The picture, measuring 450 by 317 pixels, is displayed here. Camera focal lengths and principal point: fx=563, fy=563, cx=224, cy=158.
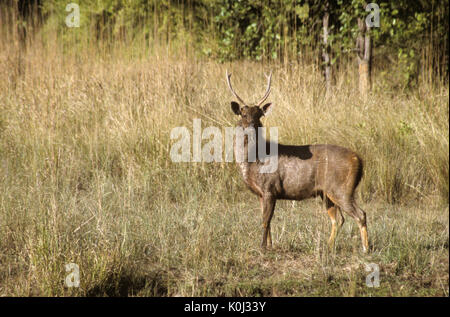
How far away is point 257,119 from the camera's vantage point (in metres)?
5.32

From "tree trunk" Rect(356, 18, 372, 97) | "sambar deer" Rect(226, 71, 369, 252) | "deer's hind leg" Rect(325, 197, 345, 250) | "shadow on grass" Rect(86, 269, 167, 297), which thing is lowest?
"shadow on grass" Rect(86, 269, 167, 297)

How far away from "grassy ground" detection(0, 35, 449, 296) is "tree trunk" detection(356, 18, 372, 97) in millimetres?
224

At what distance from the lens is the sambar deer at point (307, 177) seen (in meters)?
4.97

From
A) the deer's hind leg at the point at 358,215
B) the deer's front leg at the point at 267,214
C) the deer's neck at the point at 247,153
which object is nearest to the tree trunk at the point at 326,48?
the deer's neck at the point at 247,153

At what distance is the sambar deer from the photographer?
16.3ft

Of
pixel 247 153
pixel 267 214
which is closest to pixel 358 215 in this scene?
pixel 267 214

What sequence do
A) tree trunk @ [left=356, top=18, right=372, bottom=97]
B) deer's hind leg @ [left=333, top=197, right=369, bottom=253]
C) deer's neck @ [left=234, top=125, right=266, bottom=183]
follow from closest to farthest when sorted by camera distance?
deer's hind leg @ [left=333, top=197, right=369, bottom=253] < deer's neck @ [left=234, top=125, right=266, bottom=183] < tree trunk @ [left=356, top=18, right=372, bottom=97]

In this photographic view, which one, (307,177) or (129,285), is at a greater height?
(307,177)

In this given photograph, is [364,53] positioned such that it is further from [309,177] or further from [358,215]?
[358,215]

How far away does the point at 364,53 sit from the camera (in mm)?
9938

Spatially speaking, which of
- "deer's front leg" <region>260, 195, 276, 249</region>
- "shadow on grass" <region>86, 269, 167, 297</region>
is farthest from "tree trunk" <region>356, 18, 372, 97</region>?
"shadow on grass" <region>86, 269, 167, 297</region>

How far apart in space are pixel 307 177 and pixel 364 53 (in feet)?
18.0

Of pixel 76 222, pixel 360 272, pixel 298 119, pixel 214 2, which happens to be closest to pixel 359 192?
pixel 298 119

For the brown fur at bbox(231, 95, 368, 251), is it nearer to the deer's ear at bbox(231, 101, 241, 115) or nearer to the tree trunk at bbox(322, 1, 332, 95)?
the deer's ear at bbox(231, 101, 241, 115)
